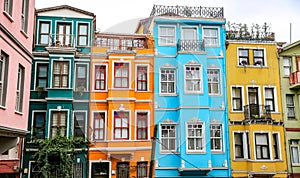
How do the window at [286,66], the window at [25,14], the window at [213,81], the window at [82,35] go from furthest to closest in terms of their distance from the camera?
the window at [286,66]
the window at [213,81]
the window at [82,35]
the window at [25,14]

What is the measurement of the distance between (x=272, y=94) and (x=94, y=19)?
8.13m

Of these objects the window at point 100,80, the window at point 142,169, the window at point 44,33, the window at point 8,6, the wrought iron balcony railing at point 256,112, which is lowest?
the window at point 142,169

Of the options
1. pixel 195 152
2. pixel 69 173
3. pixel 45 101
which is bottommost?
pixel 69 173

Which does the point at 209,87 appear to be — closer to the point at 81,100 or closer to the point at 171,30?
the point at 171,30

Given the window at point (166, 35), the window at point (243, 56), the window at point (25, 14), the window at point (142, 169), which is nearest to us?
the window at point (25, 14)

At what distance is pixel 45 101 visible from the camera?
12.3m

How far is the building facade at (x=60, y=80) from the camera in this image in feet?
39.6

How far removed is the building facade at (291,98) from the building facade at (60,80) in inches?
321

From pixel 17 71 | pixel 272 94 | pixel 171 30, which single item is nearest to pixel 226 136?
pixel 272 94

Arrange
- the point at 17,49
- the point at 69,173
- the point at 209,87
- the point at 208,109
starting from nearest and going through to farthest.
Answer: the point at 17,49, the point at 69,173, the point at 208,109, the point at 209,87

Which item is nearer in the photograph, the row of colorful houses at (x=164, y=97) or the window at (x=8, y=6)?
the window at (x=8, y=6)

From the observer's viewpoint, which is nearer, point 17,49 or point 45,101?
point 17,49

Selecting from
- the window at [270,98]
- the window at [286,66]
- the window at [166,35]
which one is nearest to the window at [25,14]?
the window at [166,35]

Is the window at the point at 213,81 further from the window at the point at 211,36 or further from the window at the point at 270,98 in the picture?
the window at the point at 270,98
